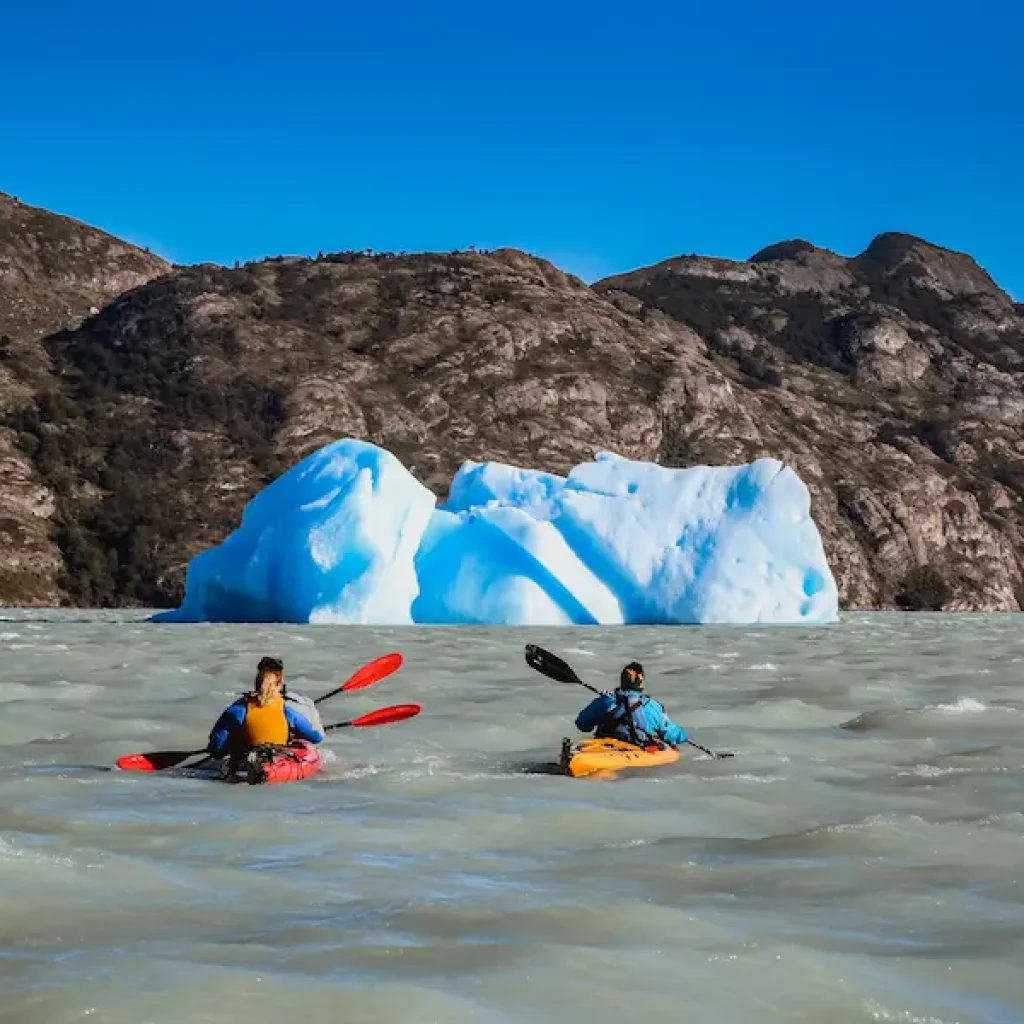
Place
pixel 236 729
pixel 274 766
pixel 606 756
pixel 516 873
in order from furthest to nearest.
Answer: pixel 606 756 < pixel 236 729 < pixel 274 766 < pixel 516 873

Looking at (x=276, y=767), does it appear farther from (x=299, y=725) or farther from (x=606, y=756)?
(x=606, y=756)

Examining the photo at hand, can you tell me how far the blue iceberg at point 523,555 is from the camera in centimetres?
2948

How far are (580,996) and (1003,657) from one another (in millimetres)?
17402

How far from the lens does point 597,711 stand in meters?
9.21

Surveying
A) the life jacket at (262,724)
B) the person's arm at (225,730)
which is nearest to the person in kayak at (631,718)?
the life jacket at (262,724)

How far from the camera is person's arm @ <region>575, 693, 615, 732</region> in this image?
30.1 feet

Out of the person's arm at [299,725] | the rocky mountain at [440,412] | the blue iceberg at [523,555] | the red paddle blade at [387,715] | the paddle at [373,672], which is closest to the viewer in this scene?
the person's arm at [299,725]

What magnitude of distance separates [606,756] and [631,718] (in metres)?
0.52

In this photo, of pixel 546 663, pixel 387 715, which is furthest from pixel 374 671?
pixel 546 663

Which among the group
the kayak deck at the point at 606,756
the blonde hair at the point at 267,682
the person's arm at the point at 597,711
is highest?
the blonde hair at the point at 267,682

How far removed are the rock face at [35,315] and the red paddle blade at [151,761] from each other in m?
55.2

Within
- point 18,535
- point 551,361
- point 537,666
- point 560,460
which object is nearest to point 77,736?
point 537,666

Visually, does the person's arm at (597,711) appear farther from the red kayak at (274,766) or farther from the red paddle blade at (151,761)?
the red paddle blade at (151,761)

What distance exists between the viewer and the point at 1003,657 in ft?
64.6
